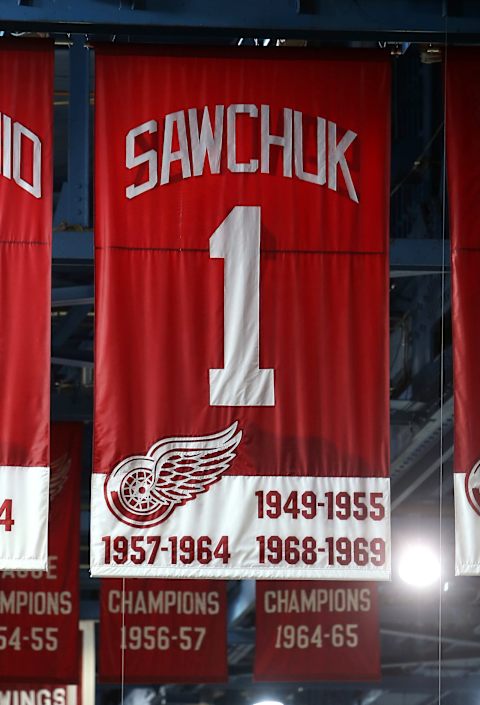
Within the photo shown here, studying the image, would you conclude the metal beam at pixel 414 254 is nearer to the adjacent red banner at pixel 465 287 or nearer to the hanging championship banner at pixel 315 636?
the adjacent red banner at pixel 465 287

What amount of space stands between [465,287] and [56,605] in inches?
374

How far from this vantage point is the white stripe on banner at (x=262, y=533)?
10617 mm

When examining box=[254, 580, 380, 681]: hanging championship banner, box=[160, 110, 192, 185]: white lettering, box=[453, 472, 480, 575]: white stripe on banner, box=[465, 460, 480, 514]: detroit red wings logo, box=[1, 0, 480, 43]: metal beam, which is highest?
box=[1, 0, 480, 43]: metal beam

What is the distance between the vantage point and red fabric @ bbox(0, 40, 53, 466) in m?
10.8

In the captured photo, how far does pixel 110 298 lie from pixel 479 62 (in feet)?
9.98

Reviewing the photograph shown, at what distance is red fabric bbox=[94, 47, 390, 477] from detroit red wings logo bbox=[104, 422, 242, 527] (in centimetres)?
7

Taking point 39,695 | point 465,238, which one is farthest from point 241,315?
point 39,695

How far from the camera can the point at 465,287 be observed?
11078mm

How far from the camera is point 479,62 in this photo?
11289 millimetres

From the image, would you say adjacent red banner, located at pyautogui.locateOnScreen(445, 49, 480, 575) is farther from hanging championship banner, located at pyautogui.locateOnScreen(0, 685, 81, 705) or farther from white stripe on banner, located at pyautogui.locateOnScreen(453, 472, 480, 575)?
hanging championship banner, located at pyautogui.locateOnScreen(0, 685, 81, 705)

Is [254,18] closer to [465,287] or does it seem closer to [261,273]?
[261,273]

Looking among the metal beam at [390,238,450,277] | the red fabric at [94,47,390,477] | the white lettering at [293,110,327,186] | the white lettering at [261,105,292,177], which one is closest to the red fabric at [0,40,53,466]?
the red fabric at [94,47,390,477]

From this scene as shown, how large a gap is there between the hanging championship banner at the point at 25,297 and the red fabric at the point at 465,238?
2762 mm

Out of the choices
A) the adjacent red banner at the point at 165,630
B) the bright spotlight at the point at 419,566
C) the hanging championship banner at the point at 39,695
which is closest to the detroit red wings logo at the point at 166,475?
the adjacent red banner at the point at 165,630
